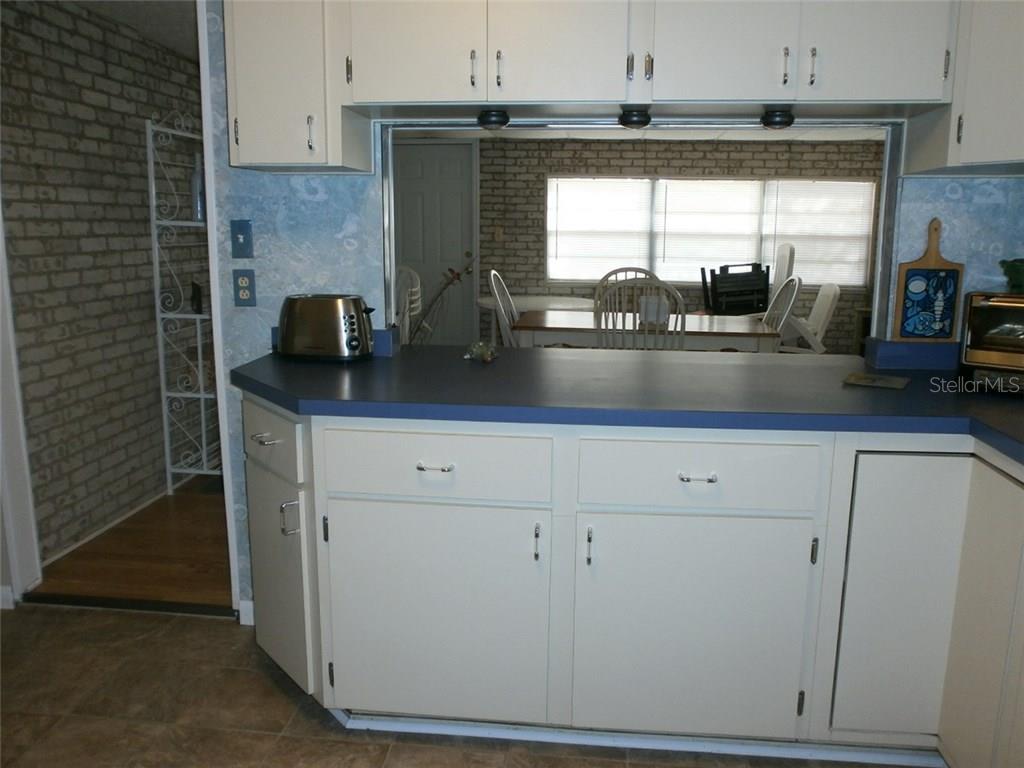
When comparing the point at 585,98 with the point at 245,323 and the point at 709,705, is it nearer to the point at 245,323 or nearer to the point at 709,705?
the point at 245,323

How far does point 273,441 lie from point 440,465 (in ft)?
1.45

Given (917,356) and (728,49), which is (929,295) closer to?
(917,356)

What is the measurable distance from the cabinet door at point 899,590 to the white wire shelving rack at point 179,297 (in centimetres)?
281

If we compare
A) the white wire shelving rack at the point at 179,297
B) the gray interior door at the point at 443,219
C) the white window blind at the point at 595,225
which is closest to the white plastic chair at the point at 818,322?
the white window blind at the point at 595,225

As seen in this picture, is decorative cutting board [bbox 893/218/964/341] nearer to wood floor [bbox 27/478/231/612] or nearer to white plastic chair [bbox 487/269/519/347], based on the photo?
white plastic chair [bbox 487/269/519/347]

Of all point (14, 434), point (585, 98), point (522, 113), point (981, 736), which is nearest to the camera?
point (981, 736)

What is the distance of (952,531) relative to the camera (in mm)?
1679

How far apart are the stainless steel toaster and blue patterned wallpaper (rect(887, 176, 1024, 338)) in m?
1.50

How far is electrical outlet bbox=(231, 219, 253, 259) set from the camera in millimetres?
2316

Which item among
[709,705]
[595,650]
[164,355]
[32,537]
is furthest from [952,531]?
[164,355]

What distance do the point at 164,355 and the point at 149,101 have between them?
118cm

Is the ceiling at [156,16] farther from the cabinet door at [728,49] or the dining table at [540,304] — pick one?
the dining table at [540,304]

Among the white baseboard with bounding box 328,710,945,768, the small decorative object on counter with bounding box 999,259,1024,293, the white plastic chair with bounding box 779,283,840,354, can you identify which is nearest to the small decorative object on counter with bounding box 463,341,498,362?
the white baseboard with bounding box 328,710,945,768

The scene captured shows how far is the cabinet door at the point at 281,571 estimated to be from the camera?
1879mm
